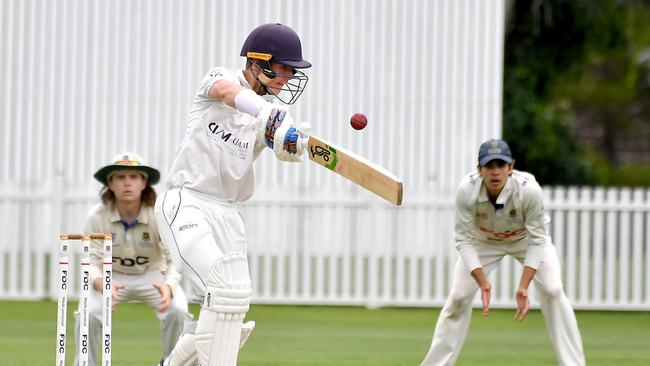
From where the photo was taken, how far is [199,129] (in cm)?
614

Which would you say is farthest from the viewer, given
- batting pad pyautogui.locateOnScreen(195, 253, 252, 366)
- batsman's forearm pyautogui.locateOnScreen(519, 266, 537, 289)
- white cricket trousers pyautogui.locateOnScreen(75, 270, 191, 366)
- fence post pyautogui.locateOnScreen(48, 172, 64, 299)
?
fence post pyautogui.locateOnScreen(48, 172, 64, 299)

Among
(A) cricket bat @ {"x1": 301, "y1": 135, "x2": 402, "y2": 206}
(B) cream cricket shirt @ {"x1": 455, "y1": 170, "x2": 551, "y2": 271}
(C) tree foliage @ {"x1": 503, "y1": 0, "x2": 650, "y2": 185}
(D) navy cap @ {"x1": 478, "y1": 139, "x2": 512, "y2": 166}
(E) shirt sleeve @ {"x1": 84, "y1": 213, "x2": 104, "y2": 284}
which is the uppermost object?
(C) tree foliage @ {"x1": 503, "y1": 0, "x2": 650, "y2": 185}

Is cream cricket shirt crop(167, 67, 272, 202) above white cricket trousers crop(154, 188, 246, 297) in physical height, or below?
above

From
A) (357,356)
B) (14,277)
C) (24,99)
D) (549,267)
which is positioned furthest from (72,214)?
(549,267)

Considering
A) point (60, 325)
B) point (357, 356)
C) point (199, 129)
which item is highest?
point (199, 129)

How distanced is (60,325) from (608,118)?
133 feet

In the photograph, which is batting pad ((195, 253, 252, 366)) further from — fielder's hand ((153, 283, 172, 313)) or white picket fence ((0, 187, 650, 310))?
white picket fence ((0, 187, 650, 310))

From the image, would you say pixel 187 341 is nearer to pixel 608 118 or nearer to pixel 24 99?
pixel 24 99

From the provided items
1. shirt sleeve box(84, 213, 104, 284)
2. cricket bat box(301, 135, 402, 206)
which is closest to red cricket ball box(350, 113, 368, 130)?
cricket bat box(301, 135, 402, 206)

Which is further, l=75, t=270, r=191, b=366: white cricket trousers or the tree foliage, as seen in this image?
the tree foliage

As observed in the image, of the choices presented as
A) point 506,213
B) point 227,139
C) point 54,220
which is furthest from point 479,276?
point 54,220

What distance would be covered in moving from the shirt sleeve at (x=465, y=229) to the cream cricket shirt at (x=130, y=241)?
1642 mm

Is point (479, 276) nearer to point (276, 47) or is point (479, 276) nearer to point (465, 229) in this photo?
point (465, 229)

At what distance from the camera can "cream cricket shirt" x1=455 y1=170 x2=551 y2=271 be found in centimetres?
755
